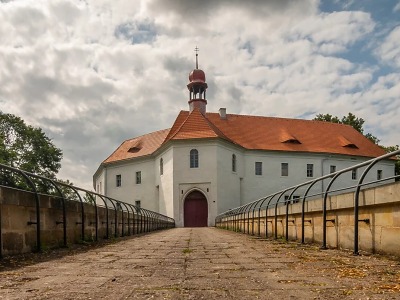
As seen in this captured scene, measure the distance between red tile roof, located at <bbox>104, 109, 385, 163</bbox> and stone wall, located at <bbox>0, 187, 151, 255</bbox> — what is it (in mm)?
36471

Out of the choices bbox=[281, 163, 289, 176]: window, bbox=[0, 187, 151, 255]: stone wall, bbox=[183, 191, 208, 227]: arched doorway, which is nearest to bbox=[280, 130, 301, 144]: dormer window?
bbox=[281, 163, 289, 176]: window

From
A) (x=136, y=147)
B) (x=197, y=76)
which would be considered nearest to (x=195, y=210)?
(x=136, y=147)

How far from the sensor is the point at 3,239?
655cm

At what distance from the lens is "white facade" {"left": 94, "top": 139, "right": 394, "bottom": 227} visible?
44906mm

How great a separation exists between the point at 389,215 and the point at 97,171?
6067 cm

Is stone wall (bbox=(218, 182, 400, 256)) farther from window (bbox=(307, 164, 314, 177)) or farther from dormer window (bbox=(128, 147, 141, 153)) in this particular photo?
dormer window (bbox=(128, 147, 141, 153))

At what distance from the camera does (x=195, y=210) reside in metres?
45.3

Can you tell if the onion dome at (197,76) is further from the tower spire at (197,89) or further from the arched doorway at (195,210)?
the arched doorway at (195,210)

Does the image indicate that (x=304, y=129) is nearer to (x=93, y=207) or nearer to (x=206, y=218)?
(x=206, y=218)

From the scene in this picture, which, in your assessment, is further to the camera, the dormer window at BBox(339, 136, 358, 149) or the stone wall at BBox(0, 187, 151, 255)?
the dormer window at BBox(339, 136, 358, 149)

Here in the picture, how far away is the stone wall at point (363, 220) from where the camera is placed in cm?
612

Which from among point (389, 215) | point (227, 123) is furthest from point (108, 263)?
point (227, 123)

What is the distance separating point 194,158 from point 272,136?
13.1m

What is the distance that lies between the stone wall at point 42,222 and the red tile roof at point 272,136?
36.5 metres
